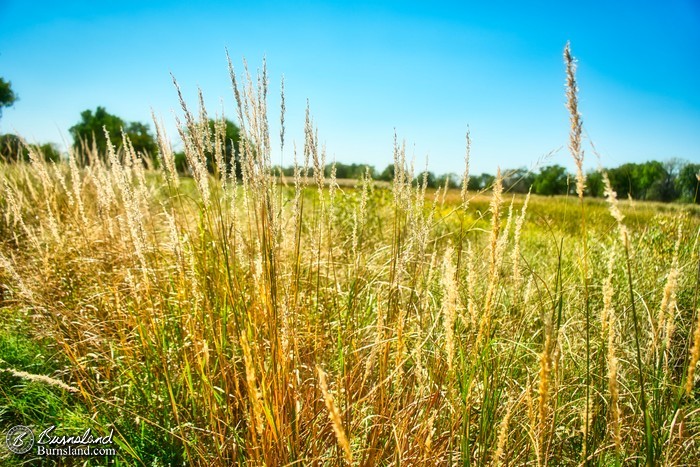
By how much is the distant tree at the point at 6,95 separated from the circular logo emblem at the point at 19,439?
39.0 metres

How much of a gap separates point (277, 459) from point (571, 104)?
1.53 metres

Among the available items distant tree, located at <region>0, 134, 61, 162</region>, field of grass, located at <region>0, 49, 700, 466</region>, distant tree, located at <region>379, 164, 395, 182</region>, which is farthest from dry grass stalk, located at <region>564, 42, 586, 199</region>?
distant tree, located at <region>0, 134, 61, 162</region>

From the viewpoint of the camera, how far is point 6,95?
97.0 ft

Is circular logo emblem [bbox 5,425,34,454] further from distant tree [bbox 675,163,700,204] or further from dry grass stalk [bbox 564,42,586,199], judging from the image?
distant tree [bbox 675,163,700,204]

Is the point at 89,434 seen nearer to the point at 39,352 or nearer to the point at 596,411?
the point at 39,352

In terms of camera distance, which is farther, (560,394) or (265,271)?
(560,394)

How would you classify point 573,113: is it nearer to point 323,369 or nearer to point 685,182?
point 323,369

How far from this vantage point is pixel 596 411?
1.58 meters

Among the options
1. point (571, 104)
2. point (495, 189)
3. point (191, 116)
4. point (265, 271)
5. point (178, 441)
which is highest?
point (191, 116)

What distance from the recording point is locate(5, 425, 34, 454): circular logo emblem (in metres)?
1.66

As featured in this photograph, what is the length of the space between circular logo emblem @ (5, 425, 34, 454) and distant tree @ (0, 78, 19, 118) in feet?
128

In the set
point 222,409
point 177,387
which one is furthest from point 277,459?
point 177,387

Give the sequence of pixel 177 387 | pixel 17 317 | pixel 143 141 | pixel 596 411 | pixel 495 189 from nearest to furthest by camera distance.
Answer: pixel 495 189 < pixel 596 411 < pixel 177 387 < pixel 17 317 < pixel 143 141

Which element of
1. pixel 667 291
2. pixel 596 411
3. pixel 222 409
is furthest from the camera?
pixel 222 409
